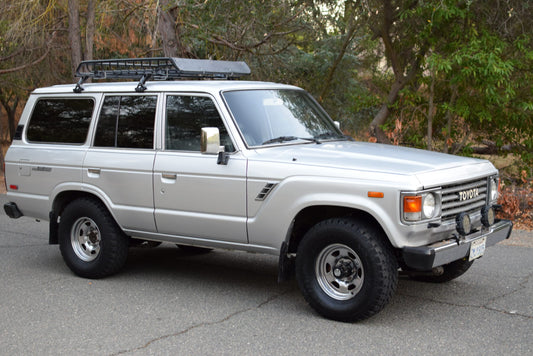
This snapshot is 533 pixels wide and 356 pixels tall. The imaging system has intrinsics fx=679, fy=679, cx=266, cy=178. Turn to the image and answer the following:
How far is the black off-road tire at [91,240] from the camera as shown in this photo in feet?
22.5

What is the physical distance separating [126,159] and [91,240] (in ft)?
3.46

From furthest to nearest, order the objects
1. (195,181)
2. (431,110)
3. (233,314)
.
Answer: (431,110), (195,181), (233,314)

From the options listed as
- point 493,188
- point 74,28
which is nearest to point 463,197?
point 493,188

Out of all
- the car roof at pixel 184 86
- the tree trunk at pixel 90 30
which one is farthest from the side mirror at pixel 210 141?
the tree trunk at pixel 90 30

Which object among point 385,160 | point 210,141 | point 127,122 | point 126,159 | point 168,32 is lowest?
point 126,159

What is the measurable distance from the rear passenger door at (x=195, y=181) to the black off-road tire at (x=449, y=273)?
1.88m

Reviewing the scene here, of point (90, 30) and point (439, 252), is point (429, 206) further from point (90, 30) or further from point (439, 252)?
point (90, 30)

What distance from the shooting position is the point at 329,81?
18047 mm

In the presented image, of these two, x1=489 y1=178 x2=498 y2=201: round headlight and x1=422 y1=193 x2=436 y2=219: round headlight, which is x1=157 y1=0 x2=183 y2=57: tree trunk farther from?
x1=422 y1=193 x2=436 y2=219: round headlight

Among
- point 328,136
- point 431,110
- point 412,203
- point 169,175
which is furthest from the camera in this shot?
point 431,110

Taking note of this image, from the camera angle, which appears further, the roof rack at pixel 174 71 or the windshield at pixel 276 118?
the roof rack at pixel 174 71

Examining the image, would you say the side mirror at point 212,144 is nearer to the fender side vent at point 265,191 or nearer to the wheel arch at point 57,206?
the fender side vent at point 265,191

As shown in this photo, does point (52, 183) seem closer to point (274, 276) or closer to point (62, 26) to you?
point (274, 276)

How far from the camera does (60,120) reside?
739 cm
